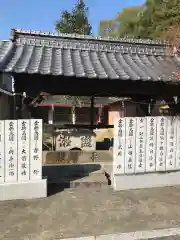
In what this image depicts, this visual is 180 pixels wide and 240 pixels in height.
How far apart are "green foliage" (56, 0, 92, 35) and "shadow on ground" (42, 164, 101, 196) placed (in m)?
20.6

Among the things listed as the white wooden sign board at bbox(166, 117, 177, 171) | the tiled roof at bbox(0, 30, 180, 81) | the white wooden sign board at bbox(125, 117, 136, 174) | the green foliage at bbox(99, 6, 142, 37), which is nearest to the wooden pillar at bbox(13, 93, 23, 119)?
the tiled roof at bbox(0, 30, 180, 81)

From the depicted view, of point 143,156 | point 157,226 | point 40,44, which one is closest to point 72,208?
point 157,226

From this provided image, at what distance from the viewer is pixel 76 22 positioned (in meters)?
26.2

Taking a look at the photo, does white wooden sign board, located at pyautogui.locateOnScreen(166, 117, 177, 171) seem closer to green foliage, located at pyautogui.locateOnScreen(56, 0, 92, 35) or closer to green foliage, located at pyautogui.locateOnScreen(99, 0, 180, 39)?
green foliage, located at pyautogui.locateOnScreen(99, 0, 180, 39)

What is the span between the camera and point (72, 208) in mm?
4934

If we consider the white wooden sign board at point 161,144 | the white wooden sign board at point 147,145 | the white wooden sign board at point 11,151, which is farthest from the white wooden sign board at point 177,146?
the white wooden sign board at point 11,151

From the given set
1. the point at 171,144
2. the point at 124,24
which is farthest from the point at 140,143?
the point at 124,24

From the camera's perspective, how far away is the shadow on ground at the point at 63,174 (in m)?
5.96

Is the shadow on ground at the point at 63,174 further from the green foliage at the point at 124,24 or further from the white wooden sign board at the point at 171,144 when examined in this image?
the green foliage at the point at 124,24

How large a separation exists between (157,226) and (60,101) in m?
27.8

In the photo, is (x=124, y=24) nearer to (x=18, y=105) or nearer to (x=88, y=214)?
(x=18, y=105)

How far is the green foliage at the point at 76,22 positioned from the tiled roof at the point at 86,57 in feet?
60.3

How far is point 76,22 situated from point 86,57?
2080 centimetres

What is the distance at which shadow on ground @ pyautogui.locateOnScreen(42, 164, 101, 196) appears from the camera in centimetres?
596
